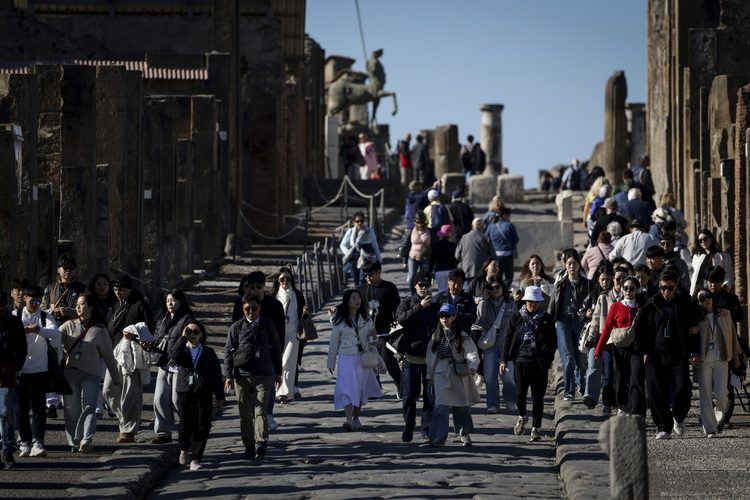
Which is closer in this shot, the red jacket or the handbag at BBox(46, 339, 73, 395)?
the handbag at BBox(46, 339, 73, 395)

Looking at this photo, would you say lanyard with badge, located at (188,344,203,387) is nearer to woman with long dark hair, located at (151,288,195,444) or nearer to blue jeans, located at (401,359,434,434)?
woman with long dark hair, located at (151,288,195,444)

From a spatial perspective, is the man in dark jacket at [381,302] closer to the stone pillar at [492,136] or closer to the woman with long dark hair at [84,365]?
the woman with long dark hair at [84,365]

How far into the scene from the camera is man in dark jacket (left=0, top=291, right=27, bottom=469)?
12344 mm

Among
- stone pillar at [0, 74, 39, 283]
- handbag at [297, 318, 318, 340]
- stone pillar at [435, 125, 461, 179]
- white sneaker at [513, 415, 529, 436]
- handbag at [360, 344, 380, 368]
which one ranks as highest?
stone pillar at [435, 125, 461, 179]

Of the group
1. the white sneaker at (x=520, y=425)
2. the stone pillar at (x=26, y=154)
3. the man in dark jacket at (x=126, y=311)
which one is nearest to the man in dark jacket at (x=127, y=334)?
the man in dark jacket at (x=126, y=311)

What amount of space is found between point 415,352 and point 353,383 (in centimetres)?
91

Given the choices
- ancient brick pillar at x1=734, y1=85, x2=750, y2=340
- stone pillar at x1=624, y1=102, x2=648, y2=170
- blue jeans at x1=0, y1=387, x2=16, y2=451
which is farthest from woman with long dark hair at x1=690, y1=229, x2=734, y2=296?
stone pillar at x1=624, y1=102, x2=648, y2=170

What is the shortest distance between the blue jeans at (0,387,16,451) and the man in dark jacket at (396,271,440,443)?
358 centimetres

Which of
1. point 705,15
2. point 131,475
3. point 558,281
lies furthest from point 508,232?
point 705,15

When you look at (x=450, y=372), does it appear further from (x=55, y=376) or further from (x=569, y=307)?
(x=55, y=376)

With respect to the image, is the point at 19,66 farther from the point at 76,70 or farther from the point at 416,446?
the point at 416,446

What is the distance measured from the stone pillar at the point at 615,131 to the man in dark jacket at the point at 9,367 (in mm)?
41981

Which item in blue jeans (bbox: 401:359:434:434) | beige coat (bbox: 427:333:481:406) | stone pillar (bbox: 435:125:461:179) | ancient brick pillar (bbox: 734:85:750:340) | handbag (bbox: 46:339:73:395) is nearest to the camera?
handbag (bbox: 46:339:73:395)

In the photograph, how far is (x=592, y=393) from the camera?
15586 mm
